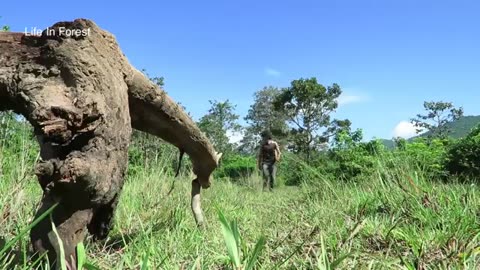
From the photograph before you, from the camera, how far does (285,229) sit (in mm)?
3514

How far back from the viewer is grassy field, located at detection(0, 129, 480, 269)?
2423 millimetres

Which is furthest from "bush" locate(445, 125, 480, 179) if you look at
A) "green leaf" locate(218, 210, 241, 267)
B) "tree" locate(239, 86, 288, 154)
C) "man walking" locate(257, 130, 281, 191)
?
"tree" locate(239, 86, 288, 154)

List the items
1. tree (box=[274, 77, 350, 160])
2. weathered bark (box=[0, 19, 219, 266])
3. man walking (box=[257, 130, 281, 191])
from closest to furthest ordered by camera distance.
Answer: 1. weathered bark (box=[0, 19, 219, 266])
2. man walking (box=[257, 130, 281, 191])
3. tree (box=[274, 77, 350, 160])

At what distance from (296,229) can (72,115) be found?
166 cm

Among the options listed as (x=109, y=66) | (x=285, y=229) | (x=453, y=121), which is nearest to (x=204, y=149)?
(x=285, y=229)

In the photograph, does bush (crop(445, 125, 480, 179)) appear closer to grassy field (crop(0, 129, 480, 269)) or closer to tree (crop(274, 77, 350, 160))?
grassy field (crop(0, 129, 480, 269))

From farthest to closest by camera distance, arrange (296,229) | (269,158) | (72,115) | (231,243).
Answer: (269,158)
(296,229)
(72,115)
(231,243)

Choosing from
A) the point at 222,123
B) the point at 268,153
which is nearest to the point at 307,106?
the point at 222,123

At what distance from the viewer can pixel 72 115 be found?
233 cm

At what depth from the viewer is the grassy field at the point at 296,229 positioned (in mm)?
2423

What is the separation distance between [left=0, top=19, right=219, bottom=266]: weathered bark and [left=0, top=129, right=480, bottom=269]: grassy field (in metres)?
0.24

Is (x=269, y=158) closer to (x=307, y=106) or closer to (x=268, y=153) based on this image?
(x=268, y=153)

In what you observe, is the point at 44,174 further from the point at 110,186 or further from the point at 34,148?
the point at 34,148

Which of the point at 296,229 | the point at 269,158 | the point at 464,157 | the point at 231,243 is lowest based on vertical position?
the point at 296,229
